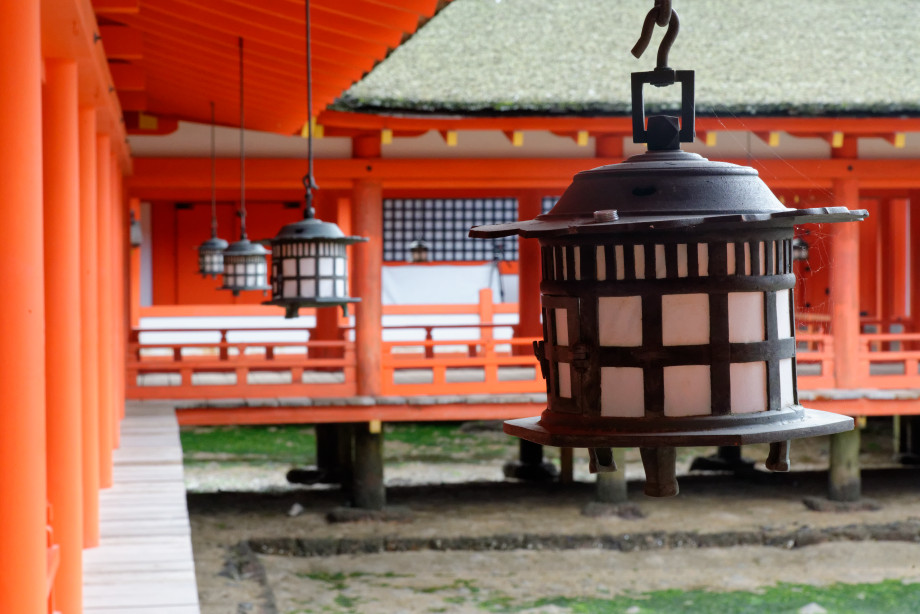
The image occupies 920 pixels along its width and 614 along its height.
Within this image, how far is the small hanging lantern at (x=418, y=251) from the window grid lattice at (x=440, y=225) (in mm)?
694

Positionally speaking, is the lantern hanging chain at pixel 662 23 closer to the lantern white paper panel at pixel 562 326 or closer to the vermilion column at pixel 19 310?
the lantern white paper panel at pixel 562 326

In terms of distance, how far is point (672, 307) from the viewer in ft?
6.89

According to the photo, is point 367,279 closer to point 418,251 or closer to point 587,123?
point 587,123

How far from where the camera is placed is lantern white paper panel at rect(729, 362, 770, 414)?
6.91 feet

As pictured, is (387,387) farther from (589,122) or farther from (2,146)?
(2,146)

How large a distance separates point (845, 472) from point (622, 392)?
11.8 metres

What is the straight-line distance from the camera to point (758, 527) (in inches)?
470

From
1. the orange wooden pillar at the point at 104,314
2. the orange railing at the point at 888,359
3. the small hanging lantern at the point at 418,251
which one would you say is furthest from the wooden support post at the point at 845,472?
the small hanging lantern at the point at 418,251

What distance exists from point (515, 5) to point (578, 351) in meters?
12.9

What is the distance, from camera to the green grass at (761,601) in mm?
9391

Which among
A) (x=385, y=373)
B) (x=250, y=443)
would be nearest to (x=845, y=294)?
(x=385, y=373)

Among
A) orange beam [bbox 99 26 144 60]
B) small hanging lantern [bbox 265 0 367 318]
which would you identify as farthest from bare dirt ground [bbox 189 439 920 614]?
orange beam [bbox 99 26 144 60]

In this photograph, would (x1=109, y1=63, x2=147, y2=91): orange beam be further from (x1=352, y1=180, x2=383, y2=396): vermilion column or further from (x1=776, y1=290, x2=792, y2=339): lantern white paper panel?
(x1=776, y1=290, x2=792, y2=339): lantern white paper panel

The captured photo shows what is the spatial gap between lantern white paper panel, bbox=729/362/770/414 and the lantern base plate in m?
0.02
